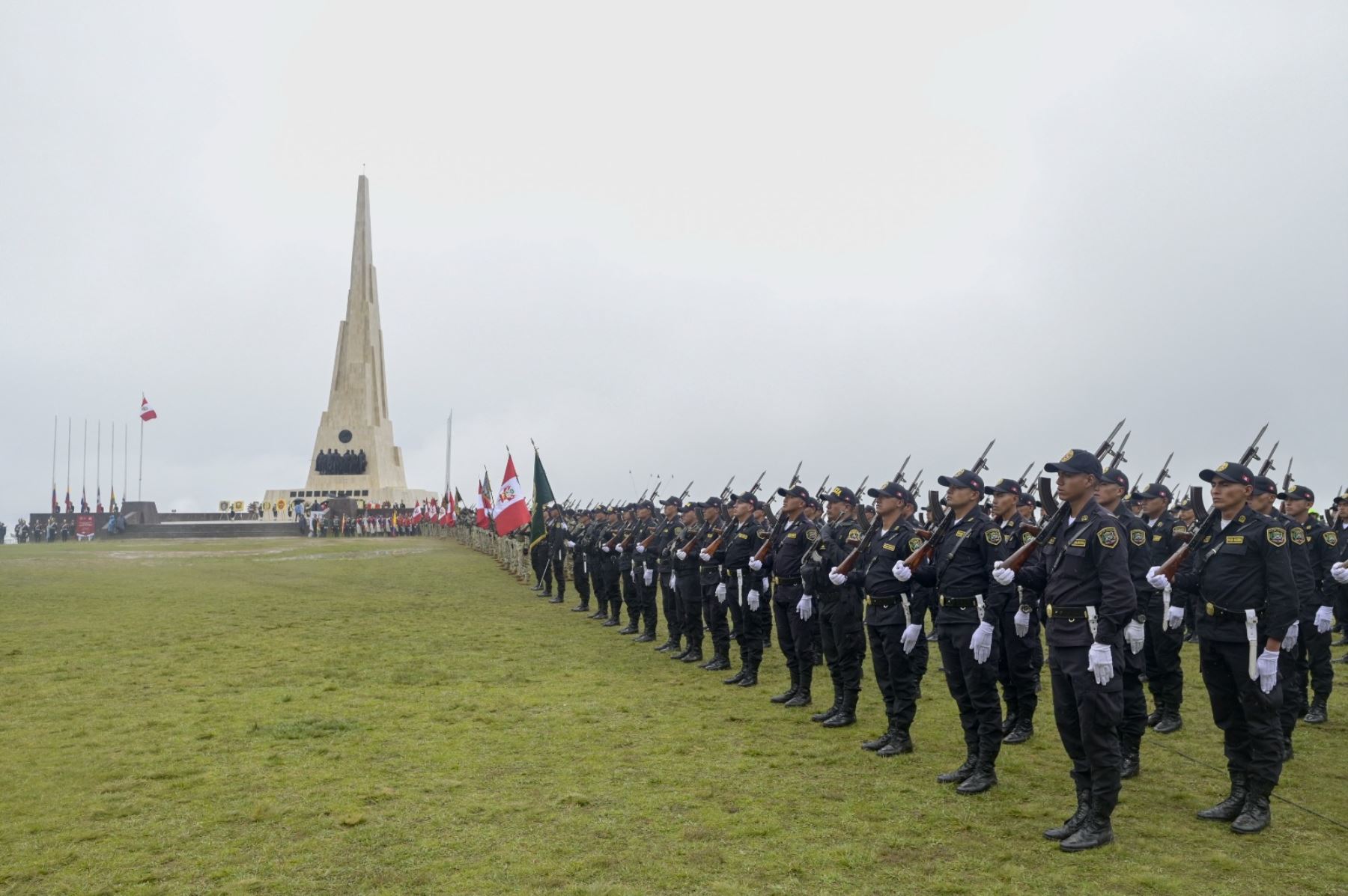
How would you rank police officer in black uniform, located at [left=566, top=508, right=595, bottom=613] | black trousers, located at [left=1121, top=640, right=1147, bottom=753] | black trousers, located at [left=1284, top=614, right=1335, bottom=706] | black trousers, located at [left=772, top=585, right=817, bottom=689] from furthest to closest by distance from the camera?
police officer in black uniform, located at [left=566, top=508, right=595, bottom=613], black trousers, located at [left=772, top=585, right=817, bottom=689], black trousers, located at [left=1284, top=614, right=1335, bottom=706], black trousers, located at [left=1121, top=640, right=1147, bottom=753]

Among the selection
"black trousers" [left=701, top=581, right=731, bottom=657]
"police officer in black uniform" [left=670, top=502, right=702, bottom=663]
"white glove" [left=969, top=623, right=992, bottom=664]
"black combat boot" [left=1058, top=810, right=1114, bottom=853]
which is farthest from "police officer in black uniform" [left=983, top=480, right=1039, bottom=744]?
"police officer in black uniform" [left=670, top=502, right=702, bottom=663]

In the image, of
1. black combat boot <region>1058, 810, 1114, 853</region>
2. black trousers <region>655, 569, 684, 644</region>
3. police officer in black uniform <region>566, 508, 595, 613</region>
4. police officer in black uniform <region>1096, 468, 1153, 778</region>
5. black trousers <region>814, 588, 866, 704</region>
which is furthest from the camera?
police officer in black uniform <region>566, 508, 595, 613</region>

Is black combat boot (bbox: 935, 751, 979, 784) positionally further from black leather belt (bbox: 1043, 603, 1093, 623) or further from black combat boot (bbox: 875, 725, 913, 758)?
black leather belt (bbox: 1043, 603, 1093, 623)

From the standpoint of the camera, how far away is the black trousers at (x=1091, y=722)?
209 inches

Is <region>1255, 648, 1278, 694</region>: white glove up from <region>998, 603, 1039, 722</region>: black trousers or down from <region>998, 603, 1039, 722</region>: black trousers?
up

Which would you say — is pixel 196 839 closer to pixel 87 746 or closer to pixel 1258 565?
pixel 87 746

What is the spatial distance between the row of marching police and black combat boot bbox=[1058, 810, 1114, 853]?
0.4 inches

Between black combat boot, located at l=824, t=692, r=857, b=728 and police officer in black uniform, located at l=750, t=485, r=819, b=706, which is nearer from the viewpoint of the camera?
black combat boot, located at l=824, t=692, r=857, b=728

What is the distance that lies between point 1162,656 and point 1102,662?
3.63 meters

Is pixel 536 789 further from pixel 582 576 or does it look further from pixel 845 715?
pixel 582 576

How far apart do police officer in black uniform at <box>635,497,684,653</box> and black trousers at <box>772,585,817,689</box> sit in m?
3.07

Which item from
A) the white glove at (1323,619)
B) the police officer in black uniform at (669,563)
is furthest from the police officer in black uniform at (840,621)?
the police officer in black uniform at (669,563)

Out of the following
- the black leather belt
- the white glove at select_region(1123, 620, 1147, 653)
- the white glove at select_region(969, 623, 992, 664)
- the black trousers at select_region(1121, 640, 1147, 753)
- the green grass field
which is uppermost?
the black leather belt

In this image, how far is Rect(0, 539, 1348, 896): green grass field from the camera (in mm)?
4926
